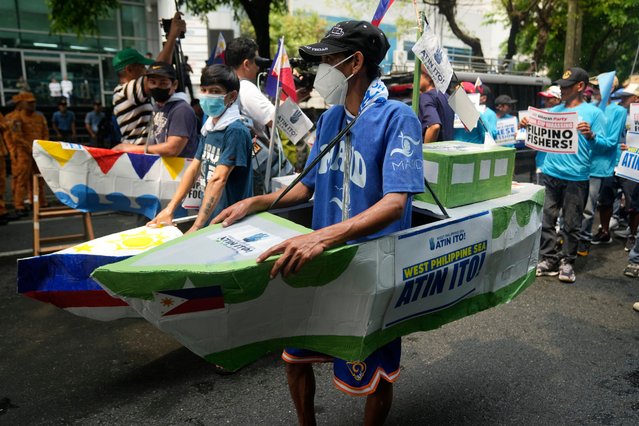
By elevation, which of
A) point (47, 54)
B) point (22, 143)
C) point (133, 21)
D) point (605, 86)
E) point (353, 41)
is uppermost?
point (133, 21)

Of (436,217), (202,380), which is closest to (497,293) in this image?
(436,217)

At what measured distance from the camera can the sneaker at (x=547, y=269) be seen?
5543mm

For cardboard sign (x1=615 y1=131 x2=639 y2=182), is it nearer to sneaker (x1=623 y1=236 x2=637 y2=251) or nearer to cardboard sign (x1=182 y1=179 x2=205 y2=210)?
Result: sneaker (x1=623 y1=236 x2=637 y2=251)

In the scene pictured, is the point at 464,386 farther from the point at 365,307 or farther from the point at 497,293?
the point at 365,307

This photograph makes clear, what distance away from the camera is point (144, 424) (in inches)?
116

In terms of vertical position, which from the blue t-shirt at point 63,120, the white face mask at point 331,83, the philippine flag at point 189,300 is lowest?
the blue t-shirt at point 63,120

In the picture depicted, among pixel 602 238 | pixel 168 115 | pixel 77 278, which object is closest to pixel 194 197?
pixel 168 115

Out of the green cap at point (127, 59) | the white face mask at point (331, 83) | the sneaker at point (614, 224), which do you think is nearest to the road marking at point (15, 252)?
the green cap at point (127, 59)

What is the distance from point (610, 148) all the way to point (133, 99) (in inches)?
200

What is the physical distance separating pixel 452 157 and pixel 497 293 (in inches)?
29.8

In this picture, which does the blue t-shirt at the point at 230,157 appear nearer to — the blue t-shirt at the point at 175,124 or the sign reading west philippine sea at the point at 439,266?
the blue t-shirt at the point at 175,124

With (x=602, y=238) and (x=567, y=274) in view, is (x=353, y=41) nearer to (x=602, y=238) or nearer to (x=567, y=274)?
(x=567, y=274)

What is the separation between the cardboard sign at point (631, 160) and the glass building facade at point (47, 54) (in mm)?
20531

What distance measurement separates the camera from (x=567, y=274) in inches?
212
